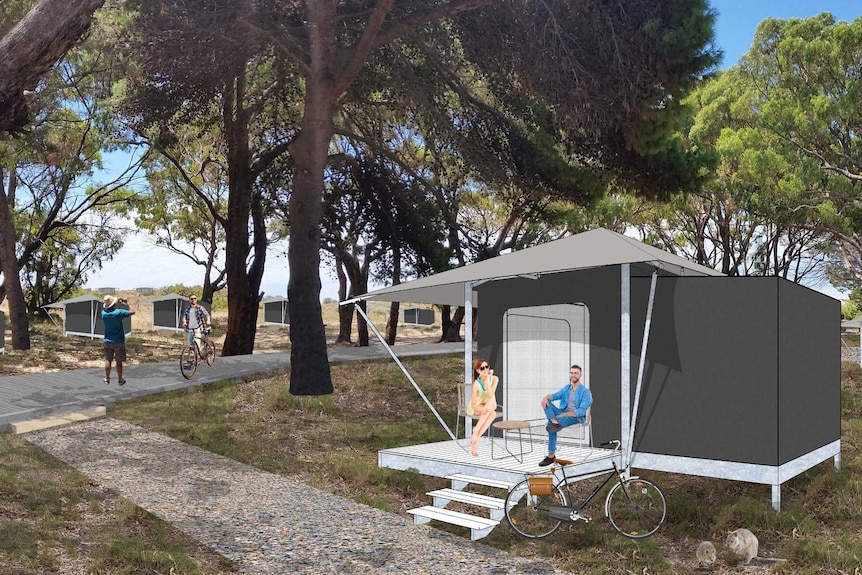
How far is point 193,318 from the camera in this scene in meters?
15.7

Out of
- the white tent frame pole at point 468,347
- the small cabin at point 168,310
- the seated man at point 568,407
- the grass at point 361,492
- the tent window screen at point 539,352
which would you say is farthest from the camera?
the small cabin at point 168,310

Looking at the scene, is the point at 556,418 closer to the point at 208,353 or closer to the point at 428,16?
the point at 428,16

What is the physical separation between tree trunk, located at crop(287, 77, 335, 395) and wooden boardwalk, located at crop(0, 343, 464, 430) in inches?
86.6

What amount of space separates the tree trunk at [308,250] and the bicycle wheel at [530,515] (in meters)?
7.23

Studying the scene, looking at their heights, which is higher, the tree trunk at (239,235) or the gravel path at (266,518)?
the tree trunk at (239,235)

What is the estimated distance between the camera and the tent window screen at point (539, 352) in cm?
966

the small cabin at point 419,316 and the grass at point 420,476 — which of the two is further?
the small cabin at point 419,316

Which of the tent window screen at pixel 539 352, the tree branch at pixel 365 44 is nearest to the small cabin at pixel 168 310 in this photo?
the tree branch at pixel 365 44

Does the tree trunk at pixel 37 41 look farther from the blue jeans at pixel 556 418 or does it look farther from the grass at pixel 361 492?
the blue jeans at pixel 556 418

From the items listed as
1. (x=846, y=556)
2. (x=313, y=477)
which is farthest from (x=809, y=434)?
(x=313, y=477)

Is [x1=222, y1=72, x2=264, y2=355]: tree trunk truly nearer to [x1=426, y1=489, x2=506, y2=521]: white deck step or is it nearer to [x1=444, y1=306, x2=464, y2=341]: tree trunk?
[x1=444, y1=306, x2=464, y2=341]: tree trunk

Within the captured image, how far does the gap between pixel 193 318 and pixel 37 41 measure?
972 centimetres

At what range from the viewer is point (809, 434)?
363 inches

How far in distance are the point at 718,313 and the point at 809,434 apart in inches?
78.0
